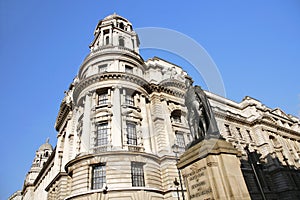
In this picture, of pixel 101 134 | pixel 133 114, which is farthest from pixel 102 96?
pixel 101 134

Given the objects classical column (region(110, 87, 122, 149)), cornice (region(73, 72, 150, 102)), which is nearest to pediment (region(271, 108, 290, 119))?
cornice (region(73, 72, 150, 102))

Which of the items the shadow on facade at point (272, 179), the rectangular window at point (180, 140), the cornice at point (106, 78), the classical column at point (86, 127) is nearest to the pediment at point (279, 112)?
the shadow on facade at point (272, 179)

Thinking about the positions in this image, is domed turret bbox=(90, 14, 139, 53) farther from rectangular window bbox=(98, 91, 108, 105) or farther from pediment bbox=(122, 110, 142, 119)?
pediment bbox=(122, 110, 142, 119)

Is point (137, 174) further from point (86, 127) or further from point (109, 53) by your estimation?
point (109, 53)

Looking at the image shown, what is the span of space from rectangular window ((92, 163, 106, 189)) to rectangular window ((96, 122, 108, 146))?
7.90ft

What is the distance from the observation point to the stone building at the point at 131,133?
18.5 m

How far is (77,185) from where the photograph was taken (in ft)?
59.2

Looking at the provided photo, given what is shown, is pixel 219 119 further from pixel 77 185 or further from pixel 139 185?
pixel 77 185

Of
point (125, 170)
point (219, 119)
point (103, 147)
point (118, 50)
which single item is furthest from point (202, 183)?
point (219, 119)

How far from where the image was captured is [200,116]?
8.60 meters

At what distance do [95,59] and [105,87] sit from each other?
5.60 m

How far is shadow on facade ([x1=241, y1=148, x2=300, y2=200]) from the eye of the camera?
29141mm

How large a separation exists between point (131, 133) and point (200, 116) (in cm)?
1421

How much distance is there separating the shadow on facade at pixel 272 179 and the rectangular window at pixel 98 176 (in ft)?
70.8
